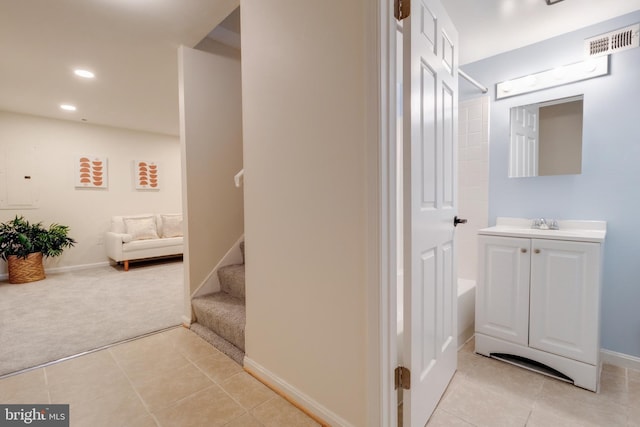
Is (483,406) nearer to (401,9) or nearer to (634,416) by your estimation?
(634,416)

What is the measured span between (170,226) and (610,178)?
5689mm

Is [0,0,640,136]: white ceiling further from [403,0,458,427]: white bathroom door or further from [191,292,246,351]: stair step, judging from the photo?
[191,292,246,351]: stair step

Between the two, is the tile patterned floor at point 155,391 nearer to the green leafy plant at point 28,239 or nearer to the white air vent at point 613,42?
the white air vent at point 613,42

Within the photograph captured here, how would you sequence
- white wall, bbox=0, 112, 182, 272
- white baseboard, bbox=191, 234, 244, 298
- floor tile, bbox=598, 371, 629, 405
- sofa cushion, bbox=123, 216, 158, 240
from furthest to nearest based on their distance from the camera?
sofa cushion, bbox=123, 216, 158, 240
white wall, bbox=0, 112, 182, 272
white baseboard, bbox=191, 234, 244, 298
floor tile, bbox=598, 371, 629, 405

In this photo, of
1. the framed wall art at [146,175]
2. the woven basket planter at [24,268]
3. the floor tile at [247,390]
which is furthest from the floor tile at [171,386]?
the framed wall art at [146,175]

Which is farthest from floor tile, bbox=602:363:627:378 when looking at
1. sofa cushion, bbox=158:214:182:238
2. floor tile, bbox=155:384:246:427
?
sofa cushion, bbox=158:214:182:238

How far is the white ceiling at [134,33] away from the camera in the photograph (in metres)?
1.85

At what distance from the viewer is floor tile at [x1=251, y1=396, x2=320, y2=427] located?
1379 millimetres

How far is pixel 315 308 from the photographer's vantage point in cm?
139

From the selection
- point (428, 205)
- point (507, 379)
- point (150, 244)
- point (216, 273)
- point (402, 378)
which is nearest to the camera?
point (402, 378)

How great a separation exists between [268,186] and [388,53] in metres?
0.87

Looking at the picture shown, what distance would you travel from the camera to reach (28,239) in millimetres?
3971

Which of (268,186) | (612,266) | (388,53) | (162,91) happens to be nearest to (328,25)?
(388,53)

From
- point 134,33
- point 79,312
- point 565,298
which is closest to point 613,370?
point 565,298
